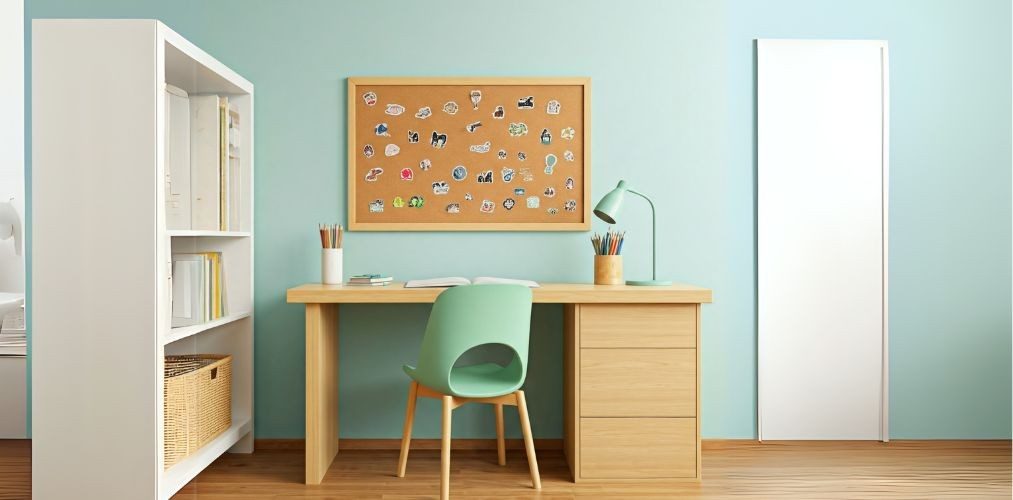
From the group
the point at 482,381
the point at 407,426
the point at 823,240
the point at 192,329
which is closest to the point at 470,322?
the point at 482,381

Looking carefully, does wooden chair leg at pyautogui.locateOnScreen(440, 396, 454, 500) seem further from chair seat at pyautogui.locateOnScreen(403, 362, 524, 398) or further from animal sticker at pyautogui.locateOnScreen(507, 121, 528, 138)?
animal sticker at pyautogui.locateOnScreen(507, 121, 528, 138)

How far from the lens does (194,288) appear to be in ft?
8.32

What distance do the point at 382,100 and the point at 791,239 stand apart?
6.26 feet

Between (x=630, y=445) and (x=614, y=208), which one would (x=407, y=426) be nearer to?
(x=630, y=445)

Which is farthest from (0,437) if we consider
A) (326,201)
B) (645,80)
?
(645,80)

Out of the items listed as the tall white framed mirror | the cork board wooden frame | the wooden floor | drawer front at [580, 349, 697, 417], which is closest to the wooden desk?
drawer front at [580, 349, 697, 417]

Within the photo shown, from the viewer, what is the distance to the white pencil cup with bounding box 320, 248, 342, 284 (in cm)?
285

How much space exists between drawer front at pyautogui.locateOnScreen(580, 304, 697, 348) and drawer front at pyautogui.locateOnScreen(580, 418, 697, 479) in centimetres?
28

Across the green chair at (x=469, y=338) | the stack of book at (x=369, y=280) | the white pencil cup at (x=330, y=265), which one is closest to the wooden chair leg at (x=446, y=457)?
the green chair at (x=469, y=338)

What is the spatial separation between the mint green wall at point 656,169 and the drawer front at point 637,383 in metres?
0.53

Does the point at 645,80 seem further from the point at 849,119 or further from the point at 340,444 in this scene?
the point at 340,444

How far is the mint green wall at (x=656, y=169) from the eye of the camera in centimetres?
308

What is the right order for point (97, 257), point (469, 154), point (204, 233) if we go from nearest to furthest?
1. point (97, 257)
2. point (204, 233)
3. point (469, 154)

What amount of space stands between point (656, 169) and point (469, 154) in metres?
0.83
